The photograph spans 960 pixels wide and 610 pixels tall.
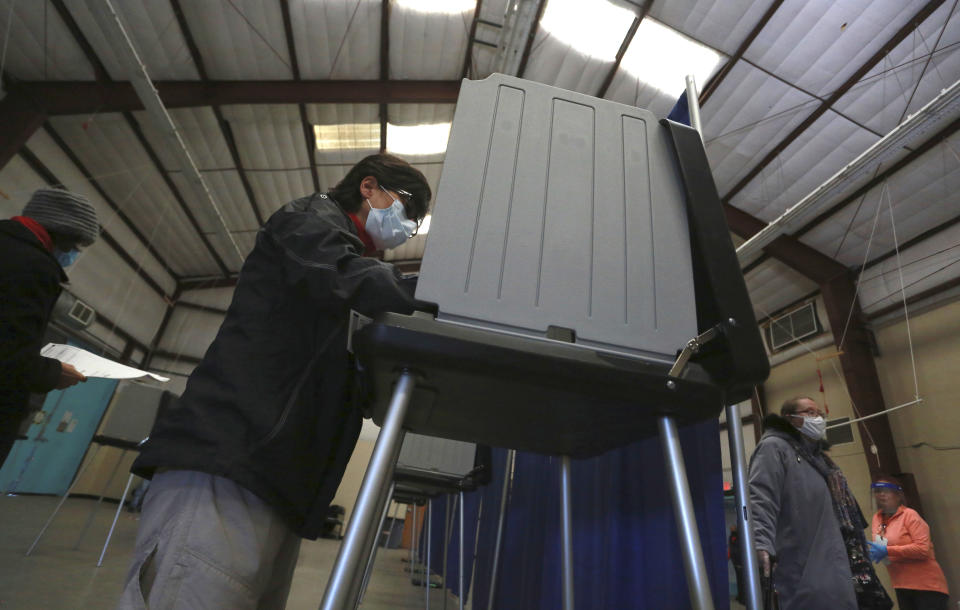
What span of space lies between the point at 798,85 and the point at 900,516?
3.70 meters

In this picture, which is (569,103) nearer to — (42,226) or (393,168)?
(393,168)

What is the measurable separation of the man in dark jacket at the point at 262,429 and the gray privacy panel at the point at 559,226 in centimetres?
9

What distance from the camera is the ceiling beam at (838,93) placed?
3842 millimetres

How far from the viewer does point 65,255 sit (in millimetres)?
1230

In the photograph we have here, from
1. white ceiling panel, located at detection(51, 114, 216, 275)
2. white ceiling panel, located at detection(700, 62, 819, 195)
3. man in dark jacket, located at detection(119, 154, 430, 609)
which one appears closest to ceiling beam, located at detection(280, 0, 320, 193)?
white ceiling panel, located at detection(51, 114, 216, 275)

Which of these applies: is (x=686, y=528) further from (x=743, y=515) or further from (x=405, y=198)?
(x=405, y=198)

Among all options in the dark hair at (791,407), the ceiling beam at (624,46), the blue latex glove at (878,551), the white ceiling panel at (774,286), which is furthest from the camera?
the white ceiling panel at (774,286)

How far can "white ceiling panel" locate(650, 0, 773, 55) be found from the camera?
4141 millimetres

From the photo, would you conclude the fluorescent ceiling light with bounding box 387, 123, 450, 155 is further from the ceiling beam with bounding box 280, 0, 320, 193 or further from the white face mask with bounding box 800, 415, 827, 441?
the white face mask with bounding box 800, 415, 827, 441

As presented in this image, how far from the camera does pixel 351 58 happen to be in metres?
5.05

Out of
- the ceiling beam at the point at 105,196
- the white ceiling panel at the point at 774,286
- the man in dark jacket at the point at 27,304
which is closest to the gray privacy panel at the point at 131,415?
the man in dark jacket at the point at 27,304

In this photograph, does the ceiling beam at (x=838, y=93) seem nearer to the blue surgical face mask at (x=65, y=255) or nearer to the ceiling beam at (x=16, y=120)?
the blue surgical face mask at (x=65, y=255)

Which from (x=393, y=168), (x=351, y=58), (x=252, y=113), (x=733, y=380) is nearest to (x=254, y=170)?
(x=252, y=113)

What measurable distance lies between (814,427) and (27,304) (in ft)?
8.14
